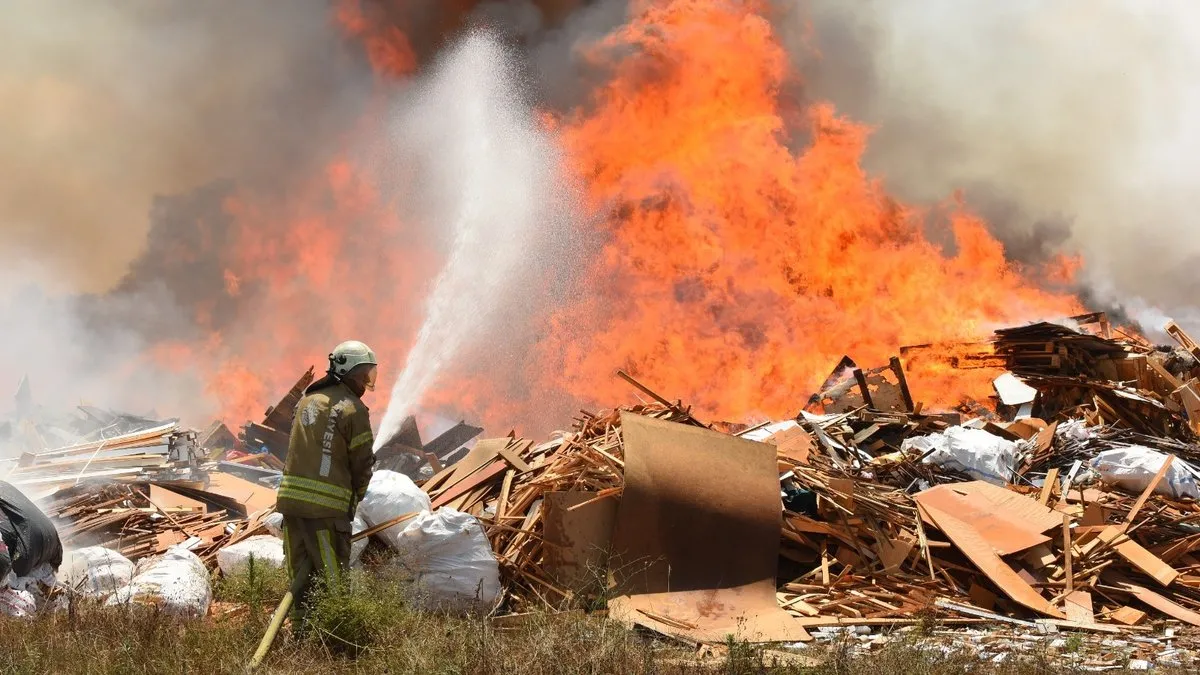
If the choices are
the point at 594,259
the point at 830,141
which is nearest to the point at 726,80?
the point at 830,141

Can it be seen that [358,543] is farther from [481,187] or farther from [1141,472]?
[481,187]

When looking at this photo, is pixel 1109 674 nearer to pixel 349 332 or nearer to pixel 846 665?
pixel 846 665

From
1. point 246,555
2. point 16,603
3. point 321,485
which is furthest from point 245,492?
point 321,485

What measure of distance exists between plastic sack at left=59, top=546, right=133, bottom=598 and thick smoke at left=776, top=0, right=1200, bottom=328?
15425mm

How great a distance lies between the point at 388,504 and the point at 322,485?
934 millimetres

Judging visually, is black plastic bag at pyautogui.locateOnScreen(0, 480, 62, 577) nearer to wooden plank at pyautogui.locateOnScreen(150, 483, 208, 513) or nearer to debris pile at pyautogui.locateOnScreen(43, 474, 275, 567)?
debris pile at pyautogui.locateOnScreen(43, 474, 275, 567)

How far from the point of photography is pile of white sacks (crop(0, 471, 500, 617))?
590cm

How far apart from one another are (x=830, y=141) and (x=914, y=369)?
18.7ft

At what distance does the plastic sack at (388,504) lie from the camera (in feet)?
20.3

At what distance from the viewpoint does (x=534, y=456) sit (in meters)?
7.93

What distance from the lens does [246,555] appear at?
682 centimetres

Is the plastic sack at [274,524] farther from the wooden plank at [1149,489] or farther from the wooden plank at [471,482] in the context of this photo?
the wooden plank at [1149,489]

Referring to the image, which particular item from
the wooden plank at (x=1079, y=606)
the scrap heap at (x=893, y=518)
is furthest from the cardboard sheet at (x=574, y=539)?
the wooden plank at (x=1079, y=606)

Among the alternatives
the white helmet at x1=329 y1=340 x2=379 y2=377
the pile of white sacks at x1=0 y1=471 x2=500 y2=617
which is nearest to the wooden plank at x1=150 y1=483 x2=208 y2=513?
the pile of white sacks at x1=0 y1=471 x2=500 y2=617
